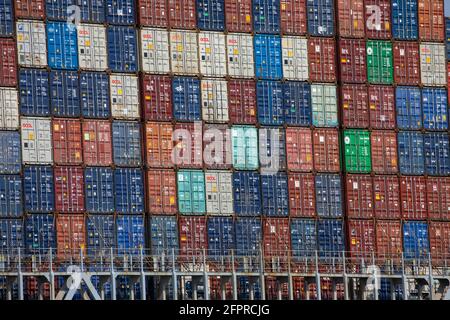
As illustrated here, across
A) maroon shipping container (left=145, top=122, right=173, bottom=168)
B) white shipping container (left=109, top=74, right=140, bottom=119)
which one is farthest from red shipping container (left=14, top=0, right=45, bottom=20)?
maroon shipping container (left=145, top=122, right=173, bottom=168)

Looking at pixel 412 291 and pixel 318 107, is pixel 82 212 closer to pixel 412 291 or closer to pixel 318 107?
pixel 318 107

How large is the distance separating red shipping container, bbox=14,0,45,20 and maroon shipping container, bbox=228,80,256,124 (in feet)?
37.6

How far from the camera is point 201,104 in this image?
9938 centimetres

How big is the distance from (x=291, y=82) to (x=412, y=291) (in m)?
15.1

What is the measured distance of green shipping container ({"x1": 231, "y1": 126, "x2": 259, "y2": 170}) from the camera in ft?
329

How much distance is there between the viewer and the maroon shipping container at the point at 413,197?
343 feet

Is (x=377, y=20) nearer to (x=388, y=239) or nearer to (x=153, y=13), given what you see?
(x=388, y=239)

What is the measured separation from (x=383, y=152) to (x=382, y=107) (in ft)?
8.58

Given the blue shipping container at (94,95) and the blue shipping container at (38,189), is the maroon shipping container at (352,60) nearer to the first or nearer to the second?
the blue shipping container at (94,95)

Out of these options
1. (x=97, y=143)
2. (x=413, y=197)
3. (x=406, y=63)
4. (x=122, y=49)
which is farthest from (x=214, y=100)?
(x=413, y=197)

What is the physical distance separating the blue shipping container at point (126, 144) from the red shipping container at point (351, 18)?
46.5 feet

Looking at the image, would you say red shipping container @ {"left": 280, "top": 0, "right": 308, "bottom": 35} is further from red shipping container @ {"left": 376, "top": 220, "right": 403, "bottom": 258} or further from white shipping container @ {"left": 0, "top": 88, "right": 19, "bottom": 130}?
white shipping container @ {"left": 0, "top": 88, "right": 19, "bottom": 130}
